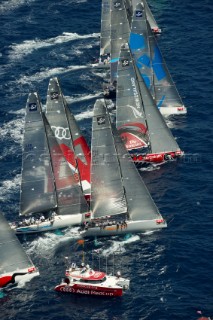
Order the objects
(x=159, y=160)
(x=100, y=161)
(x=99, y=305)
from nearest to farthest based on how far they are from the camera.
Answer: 1. (x=99, y=305)
2. (x=100, y=161)
3. (x=159, y=160)

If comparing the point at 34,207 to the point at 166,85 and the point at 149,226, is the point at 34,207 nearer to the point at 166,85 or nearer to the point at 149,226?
the point at 149,226

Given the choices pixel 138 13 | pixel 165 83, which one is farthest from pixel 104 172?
pixel 138 13

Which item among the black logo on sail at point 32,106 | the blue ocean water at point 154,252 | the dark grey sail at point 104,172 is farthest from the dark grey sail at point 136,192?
the black logo on sail at point 32,106

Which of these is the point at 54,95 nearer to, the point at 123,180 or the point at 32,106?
the point at 32,106

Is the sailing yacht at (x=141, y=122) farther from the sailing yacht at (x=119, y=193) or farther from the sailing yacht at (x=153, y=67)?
the sailing yacht at (x=119, y=193)

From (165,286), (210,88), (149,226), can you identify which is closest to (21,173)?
(149,226)

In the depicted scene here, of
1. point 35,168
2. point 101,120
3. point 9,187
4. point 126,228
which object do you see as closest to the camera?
point 101,120
